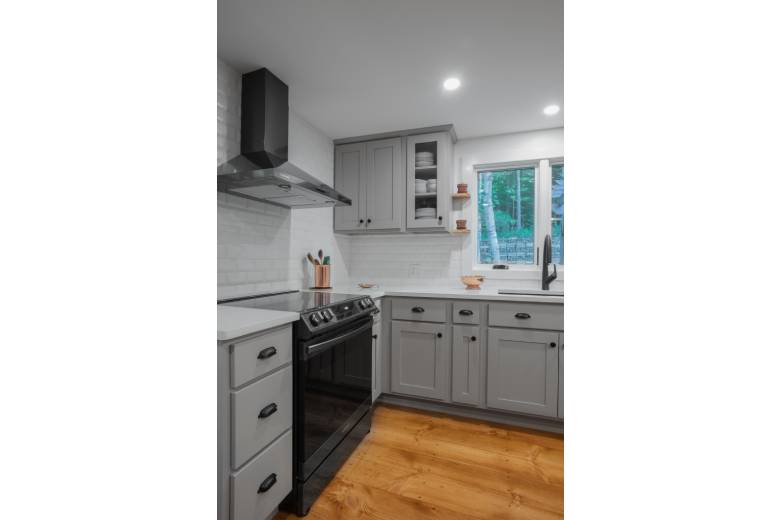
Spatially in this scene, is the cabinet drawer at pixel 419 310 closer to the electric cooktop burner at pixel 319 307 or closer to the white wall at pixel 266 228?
the electric cooktop burner at pixel 319 307

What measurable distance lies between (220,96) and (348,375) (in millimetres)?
1743

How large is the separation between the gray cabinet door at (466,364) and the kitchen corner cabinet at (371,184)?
1.10 metres

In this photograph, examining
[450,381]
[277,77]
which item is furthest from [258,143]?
[450,381]

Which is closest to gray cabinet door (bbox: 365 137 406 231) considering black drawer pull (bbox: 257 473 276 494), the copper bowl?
the copper bowl

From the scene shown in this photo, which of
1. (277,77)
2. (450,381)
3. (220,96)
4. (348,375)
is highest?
(277,77)

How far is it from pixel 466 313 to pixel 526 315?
412 mm

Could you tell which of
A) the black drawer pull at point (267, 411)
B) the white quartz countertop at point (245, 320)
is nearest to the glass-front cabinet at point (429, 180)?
the white quartz countertop at point (245, 320)

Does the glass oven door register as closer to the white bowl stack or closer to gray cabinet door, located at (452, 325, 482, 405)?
gray cabinet door, located at (452, 325, 482, 405)

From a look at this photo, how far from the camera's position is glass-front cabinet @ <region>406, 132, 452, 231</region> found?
114 inches

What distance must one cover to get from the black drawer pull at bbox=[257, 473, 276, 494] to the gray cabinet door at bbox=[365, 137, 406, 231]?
2.10m

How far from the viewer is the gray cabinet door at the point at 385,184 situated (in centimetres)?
298
